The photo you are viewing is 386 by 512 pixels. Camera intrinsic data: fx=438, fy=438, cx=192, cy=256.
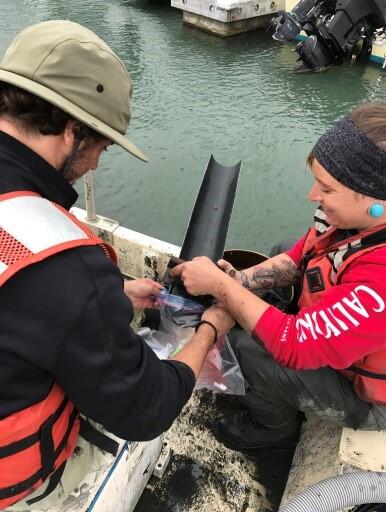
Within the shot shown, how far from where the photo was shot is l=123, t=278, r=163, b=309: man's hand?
85.0 inches

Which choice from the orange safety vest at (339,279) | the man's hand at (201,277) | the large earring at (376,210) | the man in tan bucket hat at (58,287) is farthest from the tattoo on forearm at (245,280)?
Result: the man in tan bucket hat at (58,287)

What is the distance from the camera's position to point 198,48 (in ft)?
32.7

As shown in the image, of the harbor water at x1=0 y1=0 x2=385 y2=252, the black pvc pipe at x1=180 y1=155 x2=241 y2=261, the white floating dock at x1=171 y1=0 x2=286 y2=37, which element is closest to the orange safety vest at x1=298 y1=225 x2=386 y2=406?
the black pvc pipe at x1=180 y1=155 x2=241 y2=261

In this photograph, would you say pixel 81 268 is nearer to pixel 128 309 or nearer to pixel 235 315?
pixel 128 309

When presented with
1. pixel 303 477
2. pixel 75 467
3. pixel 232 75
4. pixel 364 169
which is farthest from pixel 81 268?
pixel 232 75

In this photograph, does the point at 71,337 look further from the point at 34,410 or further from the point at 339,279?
the point at 339,279

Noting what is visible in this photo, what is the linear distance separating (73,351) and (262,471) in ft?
5.76

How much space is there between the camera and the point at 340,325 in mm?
1654

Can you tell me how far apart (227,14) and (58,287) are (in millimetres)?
10839

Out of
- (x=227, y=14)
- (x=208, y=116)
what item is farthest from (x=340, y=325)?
(x=227, y=14)

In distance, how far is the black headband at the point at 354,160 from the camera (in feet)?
5.21

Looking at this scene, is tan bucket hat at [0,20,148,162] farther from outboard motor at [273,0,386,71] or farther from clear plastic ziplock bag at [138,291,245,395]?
outboard motor at [273,0,386,71]

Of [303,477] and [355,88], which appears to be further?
[355,88]

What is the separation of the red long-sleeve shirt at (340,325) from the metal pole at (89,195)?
1.58m
